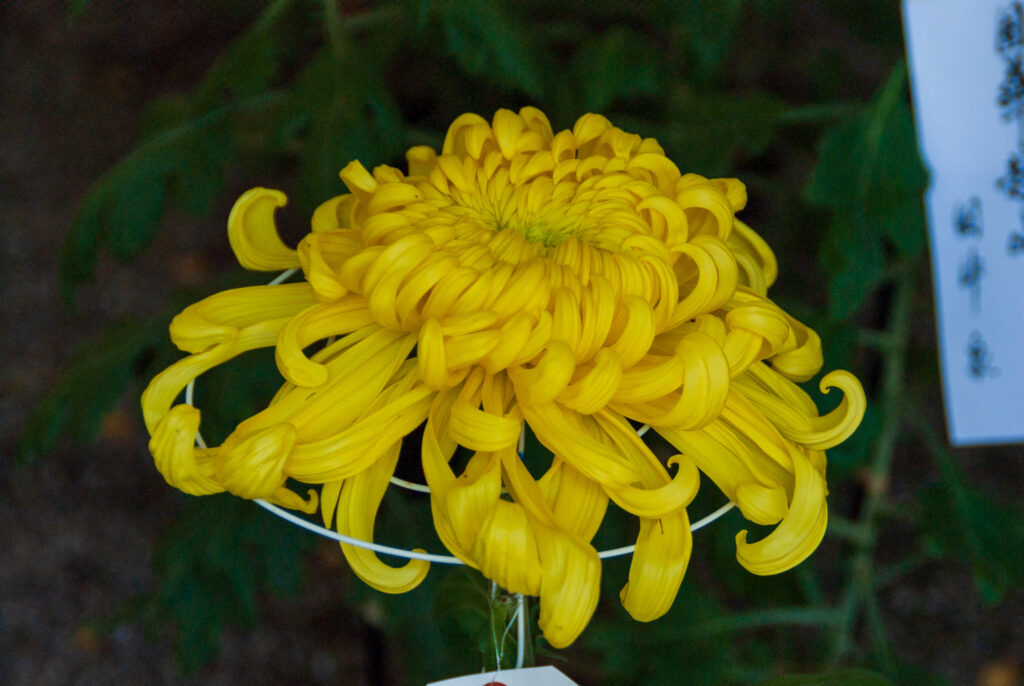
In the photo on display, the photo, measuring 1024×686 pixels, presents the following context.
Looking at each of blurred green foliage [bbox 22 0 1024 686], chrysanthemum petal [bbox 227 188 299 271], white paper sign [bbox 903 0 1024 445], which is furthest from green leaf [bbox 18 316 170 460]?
white paper sign [bbox 903 0 1024 445]

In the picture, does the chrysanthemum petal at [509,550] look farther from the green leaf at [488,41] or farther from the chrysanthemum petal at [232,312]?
the green leaf at [488,41]

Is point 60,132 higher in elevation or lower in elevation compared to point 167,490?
higher

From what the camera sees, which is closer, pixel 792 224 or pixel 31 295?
pixel 792 224

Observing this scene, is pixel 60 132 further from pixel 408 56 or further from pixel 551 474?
pixel 551 474

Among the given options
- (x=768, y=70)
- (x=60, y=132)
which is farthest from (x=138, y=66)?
(x=768, y=70)

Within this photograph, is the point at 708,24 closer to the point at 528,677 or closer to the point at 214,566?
the point at 528,677

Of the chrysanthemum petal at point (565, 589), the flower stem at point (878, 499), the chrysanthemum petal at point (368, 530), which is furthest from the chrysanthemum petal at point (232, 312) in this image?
the flower stem at point (878, 499)
